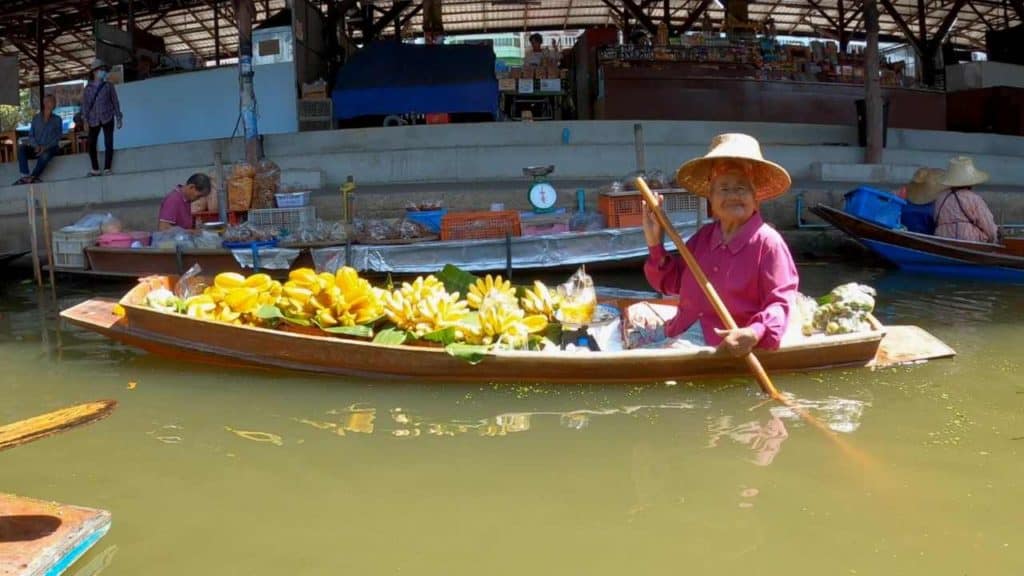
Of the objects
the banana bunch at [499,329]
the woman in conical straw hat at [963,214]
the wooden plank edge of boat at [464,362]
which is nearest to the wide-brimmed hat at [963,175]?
the woman in conical straw hat at [963,214]

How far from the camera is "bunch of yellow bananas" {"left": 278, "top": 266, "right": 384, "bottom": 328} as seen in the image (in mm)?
5266

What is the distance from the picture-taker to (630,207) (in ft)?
27.7

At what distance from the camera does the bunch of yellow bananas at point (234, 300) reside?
18.1 ft

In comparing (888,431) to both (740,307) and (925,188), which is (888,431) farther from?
(925,188)

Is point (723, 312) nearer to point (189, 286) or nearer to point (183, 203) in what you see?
point (189, 286)

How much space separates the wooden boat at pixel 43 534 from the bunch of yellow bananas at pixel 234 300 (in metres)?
2.68

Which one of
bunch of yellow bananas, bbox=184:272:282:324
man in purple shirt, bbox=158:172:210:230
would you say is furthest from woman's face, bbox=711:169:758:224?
man in purple shirt, bbox=158:172:210:230

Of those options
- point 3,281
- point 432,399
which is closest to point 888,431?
point 432,399

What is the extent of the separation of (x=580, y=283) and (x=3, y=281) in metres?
8.36

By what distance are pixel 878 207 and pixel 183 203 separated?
7.41 m

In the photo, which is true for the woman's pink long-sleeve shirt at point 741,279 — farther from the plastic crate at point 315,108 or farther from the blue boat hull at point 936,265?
the plastic crate at point 315,108

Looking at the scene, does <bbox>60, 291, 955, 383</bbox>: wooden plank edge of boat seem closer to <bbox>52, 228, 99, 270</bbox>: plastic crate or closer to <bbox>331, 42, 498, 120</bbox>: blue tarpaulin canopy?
<bbox>52, 228, 99, 270</bbox>: plastic crate

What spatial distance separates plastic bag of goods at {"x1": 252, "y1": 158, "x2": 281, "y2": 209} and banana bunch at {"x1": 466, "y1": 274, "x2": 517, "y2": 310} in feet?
13.3

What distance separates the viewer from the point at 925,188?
9938 millimetres
